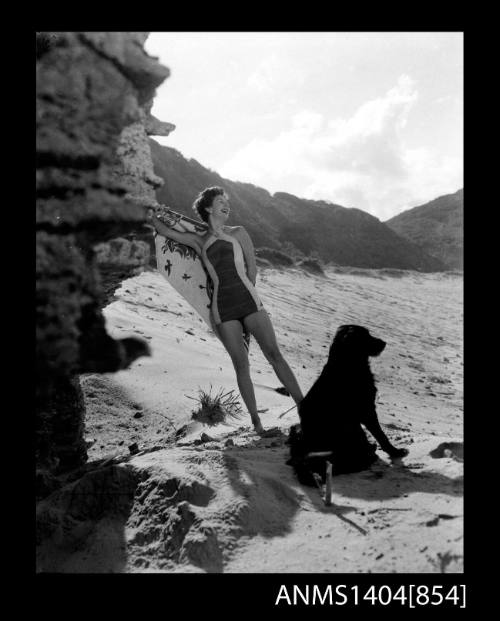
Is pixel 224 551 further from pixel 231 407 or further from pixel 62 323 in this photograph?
pixel 231 407

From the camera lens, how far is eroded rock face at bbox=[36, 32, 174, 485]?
2.58 m

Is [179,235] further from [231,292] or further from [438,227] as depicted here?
[438,227]

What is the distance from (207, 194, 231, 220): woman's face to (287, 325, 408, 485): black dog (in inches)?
51.6

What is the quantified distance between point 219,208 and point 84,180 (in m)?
1.54

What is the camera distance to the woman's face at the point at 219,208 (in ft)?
13.4

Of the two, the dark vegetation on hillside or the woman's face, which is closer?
the woman's face

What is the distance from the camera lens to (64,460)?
391 cm

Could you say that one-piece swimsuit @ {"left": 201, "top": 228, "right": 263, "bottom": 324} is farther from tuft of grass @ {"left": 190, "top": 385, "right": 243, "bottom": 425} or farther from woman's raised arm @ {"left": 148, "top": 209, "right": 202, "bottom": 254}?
tuft of grass @ {"left": 190, "top": 385, "right": 243, "bottom": 425}

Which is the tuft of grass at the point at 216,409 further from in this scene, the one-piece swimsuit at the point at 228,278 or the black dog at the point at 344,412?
the black dog at the point at 344,412

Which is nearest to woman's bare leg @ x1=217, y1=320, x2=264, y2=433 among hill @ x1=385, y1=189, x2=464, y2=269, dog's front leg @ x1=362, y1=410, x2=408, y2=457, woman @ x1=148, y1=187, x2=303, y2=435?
woman @ x1=148, y1=187, x2=303, y2=435

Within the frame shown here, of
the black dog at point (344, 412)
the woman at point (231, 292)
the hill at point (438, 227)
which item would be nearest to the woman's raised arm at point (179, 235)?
the woman at point (231, 292)
